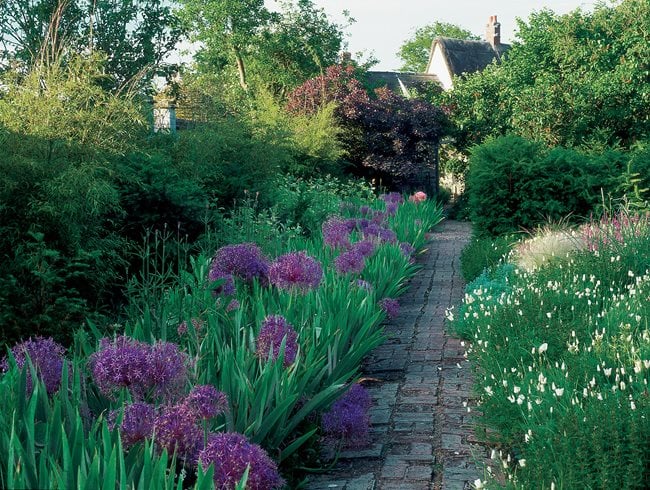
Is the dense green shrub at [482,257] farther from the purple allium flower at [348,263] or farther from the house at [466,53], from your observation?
the house at [466,53]

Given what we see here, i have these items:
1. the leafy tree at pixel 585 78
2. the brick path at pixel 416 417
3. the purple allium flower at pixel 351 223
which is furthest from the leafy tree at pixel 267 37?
the brick path at pixel 416 417

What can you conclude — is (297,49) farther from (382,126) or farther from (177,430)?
(177,430)

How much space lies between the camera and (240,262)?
4.29 meters

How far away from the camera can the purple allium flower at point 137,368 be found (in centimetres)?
243

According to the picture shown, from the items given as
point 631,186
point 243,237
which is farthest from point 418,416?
point 631,186

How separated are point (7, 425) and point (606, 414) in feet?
7.34

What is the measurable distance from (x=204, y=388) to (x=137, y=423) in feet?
1.02

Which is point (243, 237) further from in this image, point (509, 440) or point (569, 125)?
point (569, 125)

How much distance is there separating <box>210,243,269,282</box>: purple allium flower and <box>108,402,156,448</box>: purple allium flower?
1.89m

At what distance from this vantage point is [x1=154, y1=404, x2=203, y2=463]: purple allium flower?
7.73ft

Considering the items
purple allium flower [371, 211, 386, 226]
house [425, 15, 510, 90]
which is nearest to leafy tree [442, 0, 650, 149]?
purple allium flower [371, 211, 386, 226]

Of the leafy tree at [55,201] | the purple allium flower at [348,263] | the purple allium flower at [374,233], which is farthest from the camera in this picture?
the purple allium flower at [374,233]

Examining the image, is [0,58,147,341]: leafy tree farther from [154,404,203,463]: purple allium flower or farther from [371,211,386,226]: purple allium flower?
[371,211,386,226]: purple allium flower

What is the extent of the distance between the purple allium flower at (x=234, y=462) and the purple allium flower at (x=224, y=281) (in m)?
1.68
